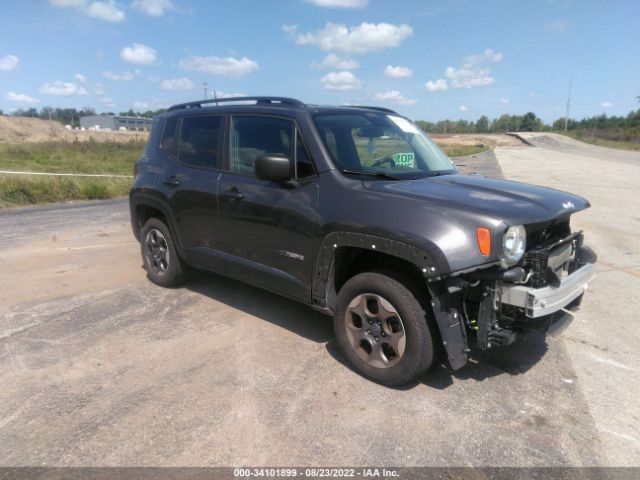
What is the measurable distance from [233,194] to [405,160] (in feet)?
5.04

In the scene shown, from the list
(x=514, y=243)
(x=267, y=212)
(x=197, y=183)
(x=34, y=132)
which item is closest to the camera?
(x=514, y=243)

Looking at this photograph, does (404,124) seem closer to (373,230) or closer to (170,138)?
(373,230)

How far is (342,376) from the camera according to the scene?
3646 millimetres

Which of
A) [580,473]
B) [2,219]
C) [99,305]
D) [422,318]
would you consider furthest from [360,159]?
[2,219]

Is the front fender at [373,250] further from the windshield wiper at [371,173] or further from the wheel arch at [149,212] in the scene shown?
the wheel arch at [149,212]

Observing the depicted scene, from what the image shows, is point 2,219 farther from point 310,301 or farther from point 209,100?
point 310,301

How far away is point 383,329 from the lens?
3443 millimetres

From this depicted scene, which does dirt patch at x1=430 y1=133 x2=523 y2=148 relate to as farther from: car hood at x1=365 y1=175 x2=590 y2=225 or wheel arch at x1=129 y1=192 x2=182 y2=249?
car hood at x1=365 y1=175 x2=590 y2=225

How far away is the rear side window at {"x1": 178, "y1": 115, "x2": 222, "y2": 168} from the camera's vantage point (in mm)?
4648

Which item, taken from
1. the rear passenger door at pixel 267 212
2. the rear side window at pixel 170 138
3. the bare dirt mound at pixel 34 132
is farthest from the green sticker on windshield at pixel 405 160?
the bare dirt mound at pixel 34 132

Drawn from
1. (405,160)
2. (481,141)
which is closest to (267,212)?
(405,160)

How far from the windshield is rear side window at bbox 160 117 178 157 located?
193 centimetres

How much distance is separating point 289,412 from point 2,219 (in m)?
9.64

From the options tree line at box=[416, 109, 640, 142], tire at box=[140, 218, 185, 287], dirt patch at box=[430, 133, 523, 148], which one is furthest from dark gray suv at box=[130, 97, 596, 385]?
tree line at box=[416, 109, 640, 142]
